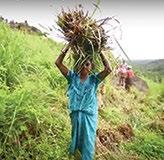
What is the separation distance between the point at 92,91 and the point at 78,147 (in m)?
0.70

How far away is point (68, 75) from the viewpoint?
6371 millimetres

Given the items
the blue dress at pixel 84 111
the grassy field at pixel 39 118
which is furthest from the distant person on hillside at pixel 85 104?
the grassy field at pixel 39 118

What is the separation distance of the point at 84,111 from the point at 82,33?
877 millimetres

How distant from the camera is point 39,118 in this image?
6.84 metres

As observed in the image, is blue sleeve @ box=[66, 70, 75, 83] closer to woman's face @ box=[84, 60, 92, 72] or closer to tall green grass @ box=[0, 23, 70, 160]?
woman's face @ box=[84, 60, 92, 72]

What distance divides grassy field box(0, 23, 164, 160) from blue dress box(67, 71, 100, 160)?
514 mm

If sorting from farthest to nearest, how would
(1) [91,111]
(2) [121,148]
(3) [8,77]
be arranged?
(2) [121,148]
(3) [8,77]
(1) [91,111]

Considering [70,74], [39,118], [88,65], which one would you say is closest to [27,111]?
[39,118]

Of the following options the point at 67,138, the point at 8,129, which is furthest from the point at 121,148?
the point at 8,129

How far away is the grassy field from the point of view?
6430mm

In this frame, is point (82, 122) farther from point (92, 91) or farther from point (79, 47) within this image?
point (79, 47)

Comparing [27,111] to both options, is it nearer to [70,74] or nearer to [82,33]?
[70,74]

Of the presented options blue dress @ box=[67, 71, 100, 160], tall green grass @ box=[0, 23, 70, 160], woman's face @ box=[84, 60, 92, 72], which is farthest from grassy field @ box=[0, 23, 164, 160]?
woman's face @ box=[84, 60, 92, 72]

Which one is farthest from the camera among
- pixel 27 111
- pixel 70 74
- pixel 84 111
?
pixel 27 111
